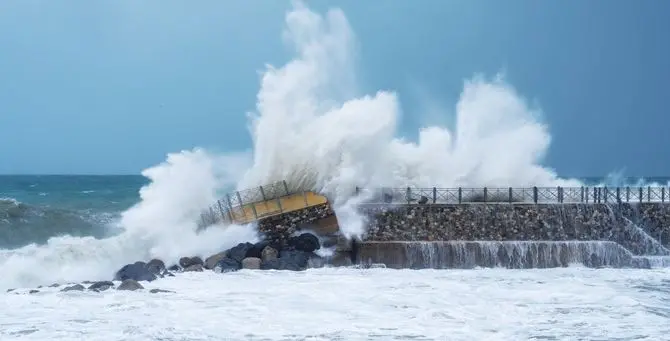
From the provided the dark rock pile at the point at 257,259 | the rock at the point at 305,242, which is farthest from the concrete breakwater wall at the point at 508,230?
the dark rock pile at the point at 257,259

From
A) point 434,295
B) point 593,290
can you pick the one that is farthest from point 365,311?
point 593,290

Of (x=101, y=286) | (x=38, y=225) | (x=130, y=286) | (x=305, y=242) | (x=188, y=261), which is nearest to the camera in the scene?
(x=130, y=286)

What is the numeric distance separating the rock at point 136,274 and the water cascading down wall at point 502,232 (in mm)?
3684

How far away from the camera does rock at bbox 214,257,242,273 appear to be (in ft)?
59.0

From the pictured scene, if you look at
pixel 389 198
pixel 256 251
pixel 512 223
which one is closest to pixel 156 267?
pixel 256 251

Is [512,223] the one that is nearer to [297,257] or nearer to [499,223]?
[499,223]

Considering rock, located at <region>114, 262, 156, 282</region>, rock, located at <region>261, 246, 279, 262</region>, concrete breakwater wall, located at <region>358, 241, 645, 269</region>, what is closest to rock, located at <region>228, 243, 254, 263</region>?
rock, located at <region>261, 246, 279, 262</region>

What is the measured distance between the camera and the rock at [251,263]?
59.8 ft

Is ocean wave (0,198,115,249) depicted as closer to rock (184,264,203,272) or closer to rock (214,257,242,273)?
rock (184,264,203,272)

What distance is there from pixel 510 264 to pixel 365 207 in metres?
4.06

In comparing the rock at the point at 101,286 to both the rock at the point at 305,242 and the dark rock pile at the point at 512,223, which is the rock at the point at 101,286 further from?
the dark rock pile at the point at 512,223

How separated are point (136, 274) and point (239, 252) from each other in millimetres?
2914

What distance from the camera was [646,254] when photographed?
808 inches

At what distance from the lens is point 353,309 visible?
12.9 meters
